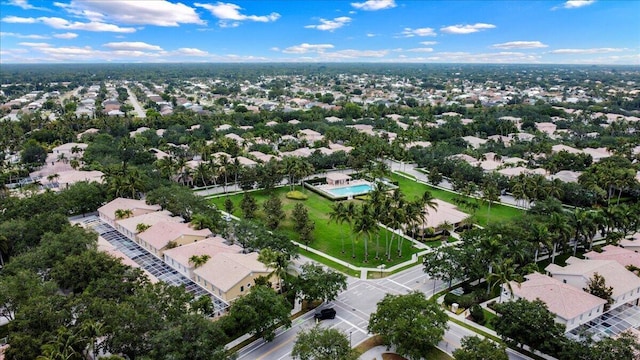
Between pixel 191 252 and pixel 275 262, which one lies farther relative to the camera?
pixel 191 252

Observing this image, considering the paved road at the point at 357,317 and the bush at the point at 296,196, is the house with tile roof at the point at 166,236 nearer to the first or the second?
the paved road at the point at 357,317

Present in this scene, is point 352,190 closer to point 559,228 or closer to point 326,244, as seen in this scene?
point 326,244

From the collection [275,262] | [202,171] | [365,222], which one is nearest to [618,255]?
[365,222]

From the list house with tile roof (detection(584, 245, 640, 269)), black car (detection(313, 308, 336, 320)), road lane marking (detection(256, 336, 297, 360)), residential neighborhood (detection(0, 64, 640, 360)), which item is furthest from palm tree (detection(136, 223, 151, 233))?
house with tile roof (detection(584, 245, 640, 269))

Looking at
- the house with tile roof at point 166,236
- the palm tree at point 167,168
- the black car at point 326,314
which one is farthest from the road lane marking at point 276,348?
the palm tree at point 167,168

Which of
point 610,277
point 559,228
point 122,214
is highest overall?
point 559,228

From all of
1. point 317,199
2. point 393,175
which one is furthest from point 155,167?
point 393,175
